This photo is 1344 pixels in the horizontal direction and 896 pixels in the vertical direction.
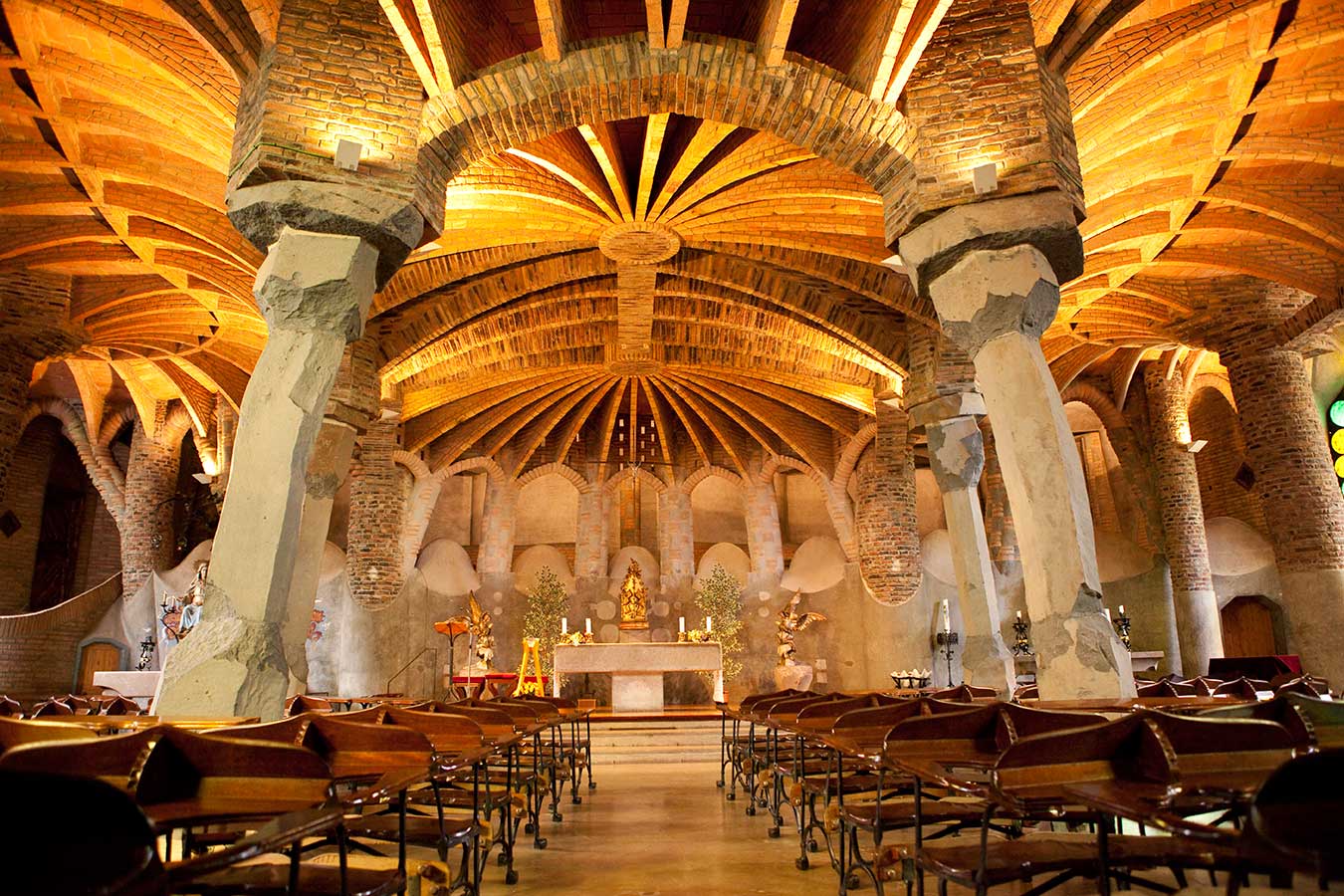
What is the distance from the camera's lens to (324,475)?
1070 centimetres

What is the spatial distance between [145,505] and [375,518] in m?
6.10

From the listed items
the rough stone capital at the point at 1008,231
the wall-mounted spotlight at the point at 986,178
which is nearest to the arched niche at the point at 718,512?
the rough stone capital at the point at 1008,231

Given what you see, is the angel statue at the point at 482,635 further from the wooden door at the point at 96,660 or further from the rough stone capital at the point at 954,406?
the rough stone capital at the point at 954,406

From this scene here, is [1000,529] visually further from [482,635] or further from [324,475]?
[324,475]

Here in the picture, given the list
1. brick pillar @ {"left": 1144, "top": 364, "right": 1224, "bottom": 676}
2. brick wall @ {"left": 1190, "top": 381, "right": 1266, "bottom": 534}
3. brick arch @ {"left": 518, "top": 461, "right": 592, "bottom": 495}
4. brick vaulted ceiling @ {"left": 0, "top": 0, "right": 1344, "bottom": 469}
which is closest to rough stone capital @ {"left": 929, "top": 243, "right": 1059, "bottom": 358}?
brick vaulted ceiling @ {"left": 0, "top": 0, "right": 1344, "bottom": 469}

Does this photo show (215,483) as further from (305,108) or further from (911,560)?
(911,560)

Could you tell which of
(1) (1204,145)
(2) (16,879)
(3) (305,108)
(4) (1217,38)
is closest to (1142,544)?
(1) (1204,145)

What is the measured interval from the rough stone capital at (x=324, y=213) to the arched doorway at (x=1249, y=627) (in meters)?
18.0

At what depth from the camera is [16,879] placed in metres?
1.37

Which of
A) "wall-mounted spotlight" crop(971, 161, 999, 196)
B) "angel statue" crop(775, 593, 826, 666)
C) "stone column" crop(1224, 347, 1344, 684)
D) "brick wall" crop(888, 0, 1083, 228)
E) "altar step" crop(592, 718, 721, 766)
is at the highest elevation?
"brick wall" crop(888, 0, 1083, 228)

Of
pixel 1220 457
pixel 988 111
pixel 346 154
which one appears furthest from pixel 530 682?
pixel 1220 457

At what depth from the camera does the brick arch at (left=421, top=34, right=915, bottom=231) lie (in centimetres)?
730

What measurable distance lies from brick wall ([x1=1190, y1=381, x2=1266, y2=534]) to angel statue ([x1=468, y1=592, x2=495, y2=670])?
15689mm

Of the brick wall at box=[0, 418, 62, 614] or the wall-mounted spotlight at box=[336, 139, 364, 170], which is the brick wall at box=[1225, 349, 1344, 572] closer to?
the wall-mounted spotlight at box=[336, 139, 364, 170]
